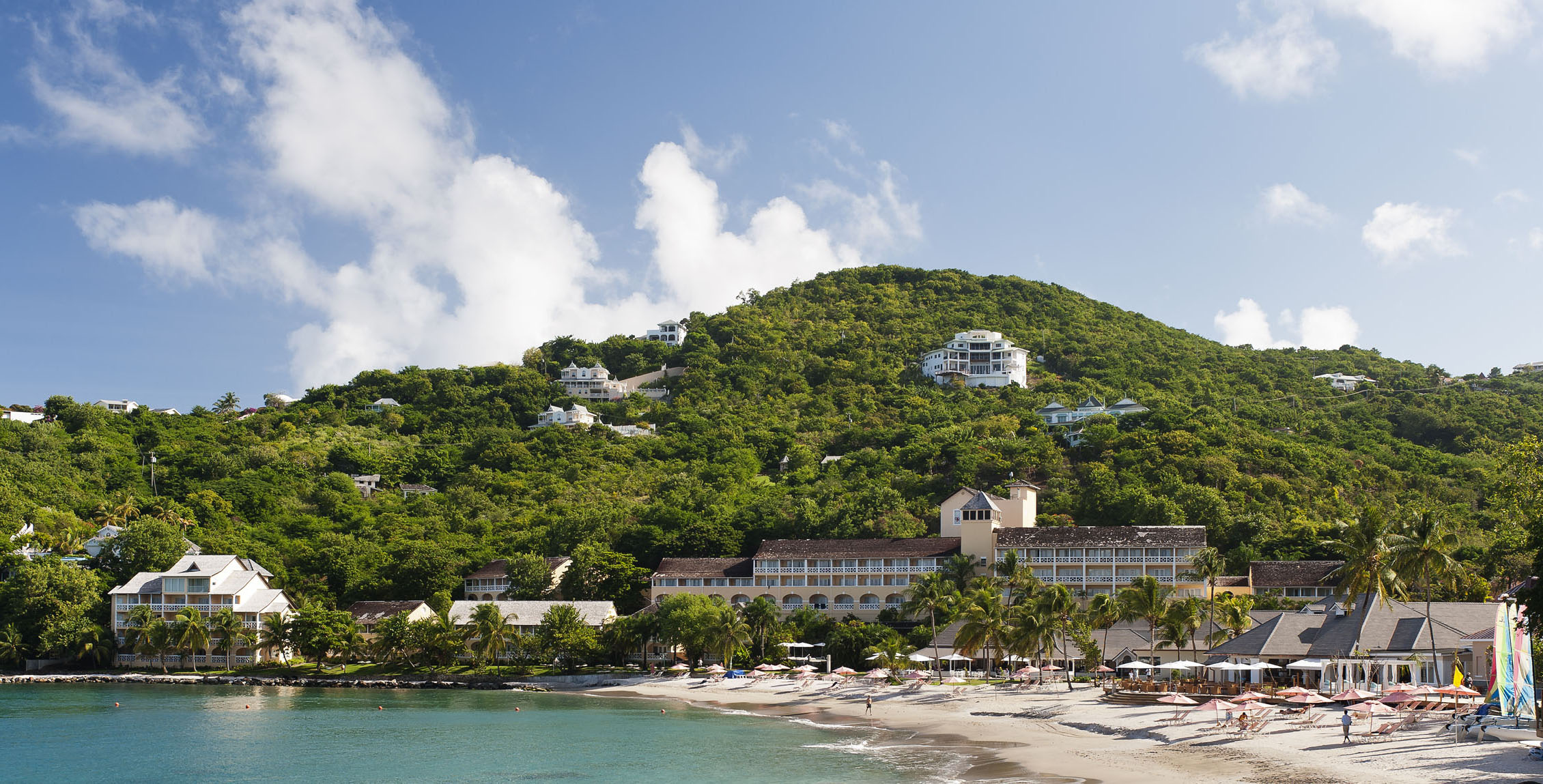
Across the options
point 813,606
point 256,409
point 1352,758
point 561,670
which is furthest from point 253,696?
point 256,409

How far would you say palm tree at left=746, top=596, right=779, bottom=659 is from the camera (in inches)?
2830

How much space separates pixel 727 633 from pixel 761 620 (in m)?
3.52

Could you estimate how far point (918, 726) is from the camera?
48781 mm

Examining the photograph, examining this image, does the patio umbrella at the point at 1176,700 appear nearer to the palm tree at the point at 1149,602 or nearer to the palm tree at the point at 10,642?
the palm tree at the point at 1149,602

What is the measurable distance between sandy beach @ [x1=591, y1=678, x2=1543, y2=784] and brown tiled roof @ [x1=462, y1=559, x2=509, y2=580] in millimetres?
31368

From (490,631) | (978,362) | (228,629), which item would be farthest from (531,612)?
(978,362)

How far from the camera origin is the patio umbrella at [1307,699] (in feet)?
137

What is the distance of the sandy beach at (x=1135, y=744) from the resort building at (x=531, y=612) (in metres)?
20.2

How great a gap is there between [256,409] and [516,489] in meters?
61.6

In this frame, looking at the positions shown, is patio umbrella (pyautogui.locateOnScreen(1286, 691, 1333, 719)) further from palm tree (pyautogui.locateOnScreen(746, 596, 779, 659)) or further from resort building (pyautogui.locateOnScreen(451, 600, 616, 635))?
resort building (pyautogui.locateOnScreen(451, 600, 616, 635))

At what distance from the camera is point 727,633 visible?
226ft

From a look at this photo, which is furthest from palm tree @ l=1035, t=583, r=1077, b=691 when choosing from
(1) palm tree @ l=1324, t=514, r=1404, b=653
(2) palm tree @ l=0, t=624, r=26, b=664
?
(2) palm tree @ l=0, t=624, r=26, b=664

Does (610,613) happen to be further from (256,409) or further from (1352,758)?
(256,409)

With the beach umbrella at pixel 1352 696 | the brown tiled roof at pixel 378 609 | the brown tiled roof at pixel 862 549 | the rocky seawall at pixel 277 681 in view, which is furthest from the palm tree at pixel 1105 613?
the brown tiled roof at pixel 378 609
